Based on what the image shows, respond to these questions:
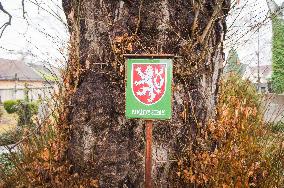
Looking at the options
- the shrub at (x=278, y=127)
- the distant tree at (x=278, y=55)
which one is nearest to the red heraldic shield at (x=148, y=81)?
the shrub at (x=278, y=127)

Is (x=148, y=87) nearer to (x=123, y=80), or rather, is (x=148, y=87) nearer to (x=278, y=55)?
(x=123, y=80)

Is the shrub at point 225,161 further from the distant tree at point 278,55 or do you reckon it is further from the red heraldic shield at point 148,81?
the distant tree at point 278,55

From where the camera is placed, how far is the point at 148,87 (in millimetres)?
3223

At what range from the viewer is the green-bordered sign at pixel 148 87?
3186mm

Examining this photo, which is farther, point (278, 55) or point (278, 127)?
point (278, 55)

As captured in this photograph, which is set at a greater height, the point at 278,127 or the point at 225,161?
the point at 225,161

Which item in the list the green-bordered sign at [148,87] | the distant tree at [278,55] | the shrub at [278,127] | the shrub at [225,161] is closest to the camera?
the green-bordered sign at [148,87]

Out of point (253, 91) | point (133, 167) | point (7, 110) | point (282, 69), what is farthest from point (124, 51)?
point (7, 110)

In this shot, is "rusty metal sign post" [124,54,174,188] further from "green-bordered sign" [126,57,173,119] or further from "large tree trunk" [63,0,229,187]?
"large tree trunk" [63,0,229,187]

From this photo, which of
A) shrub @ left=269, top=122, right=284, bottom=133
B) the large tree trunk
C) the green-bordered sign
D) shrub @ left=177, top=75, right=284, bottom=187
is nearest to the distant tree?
shrub @ left=269, top=122, right=284, bottom=133

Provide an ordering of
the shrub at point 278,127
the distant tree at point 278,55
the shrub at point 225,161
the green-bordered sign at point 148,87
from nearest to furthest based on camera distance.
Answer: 1. the green-bordered sign at point 148,87
2. the shrub at point 225,161
3. the shrub at point 278,127
4. the distant tree at point 278,55

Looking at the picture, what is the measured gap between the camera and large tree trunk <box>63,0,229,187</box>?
12.8ft

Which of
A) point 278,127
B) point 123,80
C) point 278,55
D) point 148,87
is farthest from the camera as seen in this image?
point 278,55

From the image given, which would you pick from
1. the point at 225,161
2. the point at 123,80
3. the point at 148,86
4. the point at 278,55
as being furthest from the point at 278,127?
the point at 278,55
